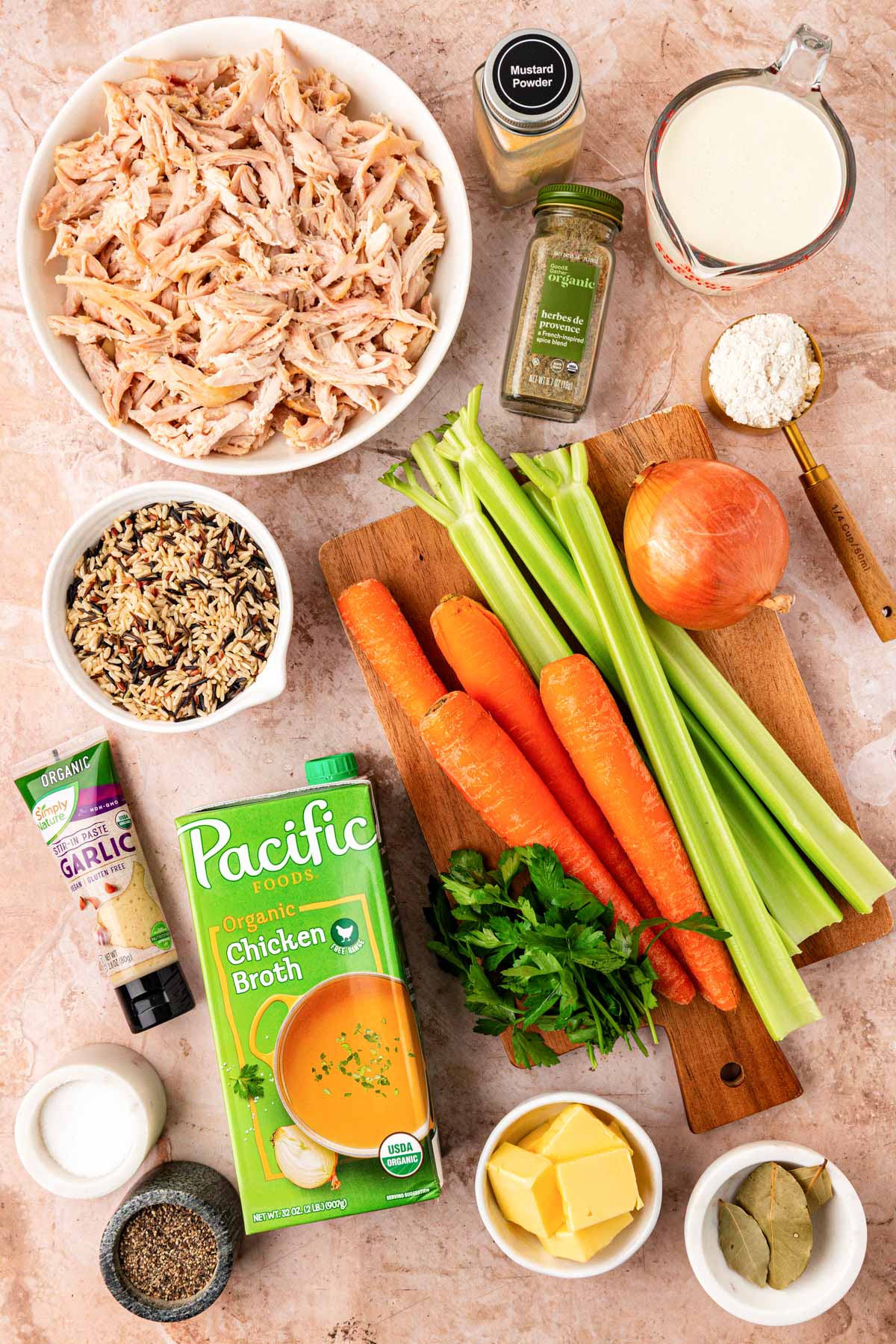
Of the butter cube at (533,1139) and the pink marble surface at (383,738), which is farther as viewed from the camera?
the pink marble surface at (383,738)

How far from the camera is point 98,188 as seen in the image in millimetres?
1384

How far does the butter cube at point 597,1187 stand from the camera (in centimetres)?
136

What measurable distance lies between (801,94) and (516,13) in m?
0.56

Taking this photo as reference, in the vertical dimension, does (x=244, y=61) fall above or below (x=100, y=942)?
above

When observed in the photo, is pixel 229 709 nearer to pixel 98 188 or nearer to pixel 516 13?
pixel 98 188

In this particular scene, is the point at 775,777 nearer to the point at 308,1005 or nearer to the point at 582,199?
the point at 308,1005

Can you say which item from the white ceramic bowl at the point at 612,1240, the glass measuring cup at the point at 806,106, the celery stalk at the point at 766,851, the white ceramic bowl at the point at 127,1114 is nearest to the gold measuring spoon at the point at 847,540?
the glass measuring cup at the point at 806,106

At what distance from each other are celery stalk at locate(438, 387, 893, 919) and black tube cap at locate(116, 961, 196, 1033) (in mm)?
973

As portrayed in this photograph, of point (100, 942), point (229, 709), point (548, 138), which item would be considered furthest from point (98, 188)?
point (100, 942)

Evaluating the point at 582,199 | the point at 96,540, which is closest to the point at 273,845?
the point at 96,540

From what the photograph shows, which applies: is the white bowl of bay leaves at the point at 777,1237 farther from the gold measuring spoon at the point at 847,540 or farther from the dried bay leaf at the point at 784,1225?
the gold measuring spoon at the point at 847,540

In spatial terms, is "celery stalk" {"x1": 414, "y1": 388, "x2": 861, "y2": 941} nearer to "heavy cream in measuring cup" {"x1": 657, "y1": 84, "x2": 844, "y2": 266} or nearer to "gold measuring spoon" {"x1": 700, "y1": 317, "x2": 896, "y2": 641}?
"gold measuring spoon" {"x1": 700, "y1": 317, "x2": 896, "y2": 641}

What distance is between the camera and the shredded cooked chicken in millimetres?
1361

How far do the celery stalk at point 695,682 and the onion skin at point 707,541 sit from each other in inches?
4.7
